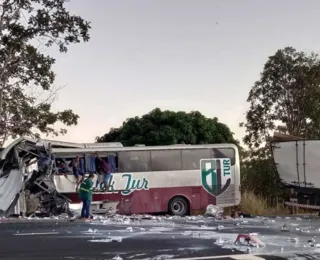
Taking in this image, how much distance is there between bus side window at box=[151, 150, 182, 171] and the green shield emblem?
3.45ft

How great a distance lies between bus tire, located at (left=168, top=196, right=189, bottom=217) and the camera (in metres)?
24.1

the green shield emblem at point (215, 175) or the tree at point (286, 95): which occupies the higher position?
the tree at point (286, 95)

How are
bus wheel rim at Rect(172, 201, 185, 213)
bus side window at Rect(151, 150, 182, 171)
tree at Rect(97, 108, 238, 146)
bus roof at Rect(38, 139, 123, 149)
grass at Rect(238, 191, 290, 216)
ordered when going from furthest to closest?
tree at Rect(97, 108, 238, 146), grass at Rect(238, 191, 290, 216), bus side window at Rect(151, 150, 182, 171), bus wheel rim at Rect(172, 201, 185, 213), bus roof at Rect(38, 139, 123, 149)

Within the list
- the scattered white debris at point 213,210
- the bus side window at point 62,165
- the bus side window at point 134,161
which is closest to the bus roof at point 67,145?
the bus side window at point 62,165

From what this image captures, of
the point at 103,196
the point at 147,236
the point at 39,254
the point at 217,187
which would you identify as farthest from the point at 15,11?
the point at 39,254

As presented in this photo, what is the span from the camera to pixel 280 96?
30141 mm

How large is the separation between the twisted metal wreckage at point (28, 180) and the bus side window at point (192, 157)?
5499mm

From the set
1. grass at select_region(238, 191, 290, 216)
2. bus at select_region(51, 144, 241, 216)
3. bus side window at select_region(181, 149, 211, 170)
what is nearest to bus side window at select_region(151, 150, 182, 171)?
bus at select_region(51, 144, 241, 216)

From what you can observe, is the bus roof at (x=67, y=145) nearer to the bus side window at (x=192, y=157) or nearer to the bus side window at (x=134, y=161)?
the bus side window at (x=134, y=161)

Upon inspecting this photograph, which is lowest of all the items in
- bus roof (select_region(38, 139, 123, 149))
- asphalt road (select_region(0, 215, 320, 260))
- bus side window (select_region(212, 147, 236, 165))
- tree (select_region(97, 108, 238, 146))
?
asphalt road (select_region(0, 215, 320, 260))

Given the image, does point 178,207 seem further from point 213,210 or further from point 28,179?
point 28,179

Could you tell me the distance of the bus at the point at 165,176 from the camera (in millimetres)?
23672

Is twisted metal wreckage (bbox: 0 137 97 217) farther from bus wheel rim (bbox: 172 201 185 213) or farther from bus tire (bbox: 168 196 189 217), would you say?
bus wheel rim (bbox: 172 201 185 213)

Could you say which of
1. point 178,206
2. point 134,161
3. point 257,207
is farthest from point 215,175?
point 134,161
